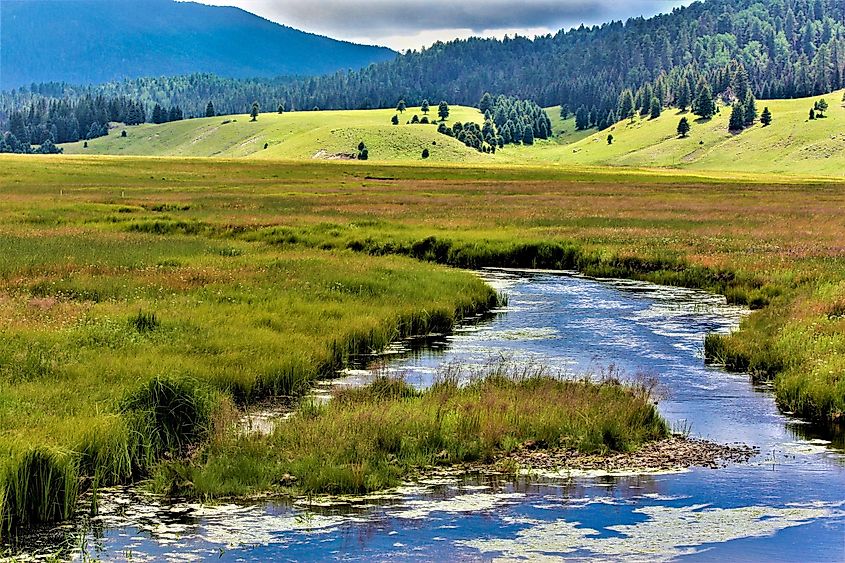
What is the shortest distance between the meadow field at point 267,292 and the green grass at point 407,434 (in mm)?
746

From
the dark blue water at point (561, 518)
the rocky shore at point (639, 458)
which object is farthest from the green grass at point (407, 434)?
the dark blue water at point (561, 518)

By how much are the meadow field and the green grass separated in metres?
0.75

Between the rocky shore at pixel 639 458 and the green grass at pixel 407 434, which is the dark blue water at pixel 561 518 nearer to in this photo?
the rocky shore at pixel 639 458

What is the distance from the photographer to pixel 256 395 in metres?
20.8

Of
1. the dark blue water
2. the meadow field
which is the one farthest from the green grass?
the meadow field

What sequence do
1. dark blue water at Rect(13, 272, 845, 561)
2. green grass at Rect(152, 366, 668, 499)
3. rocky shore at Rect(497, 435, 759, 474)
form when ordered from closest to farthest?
dark blue water at Rect(13, 272, 845, 561)
green grass at Rect(152, 366, 668, 499)
rocky shore at Rect(497, 435, 759, 474)

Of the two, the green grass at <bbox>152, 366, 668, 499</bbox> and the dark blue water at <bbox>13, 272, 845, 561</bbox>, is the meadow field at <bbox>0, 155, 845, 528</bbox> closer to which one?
the green grass at <bbox>152, 366, 668, 499</bbox>

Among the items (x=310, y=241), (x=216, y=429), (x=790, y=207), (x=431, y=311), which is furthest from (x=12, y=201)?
(x=216, y=429)

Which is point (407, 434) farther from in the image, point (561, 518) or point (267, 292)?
point (267, 292)

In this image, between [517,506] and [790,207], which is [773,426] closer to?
[517,506]

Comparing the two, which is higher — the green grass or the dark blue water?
the green grass

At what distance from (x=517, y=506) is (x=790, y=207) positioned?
220ft

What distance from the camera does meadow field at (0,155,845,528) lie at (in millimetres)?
16750

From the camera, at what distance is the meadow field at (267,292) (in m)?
16.8
